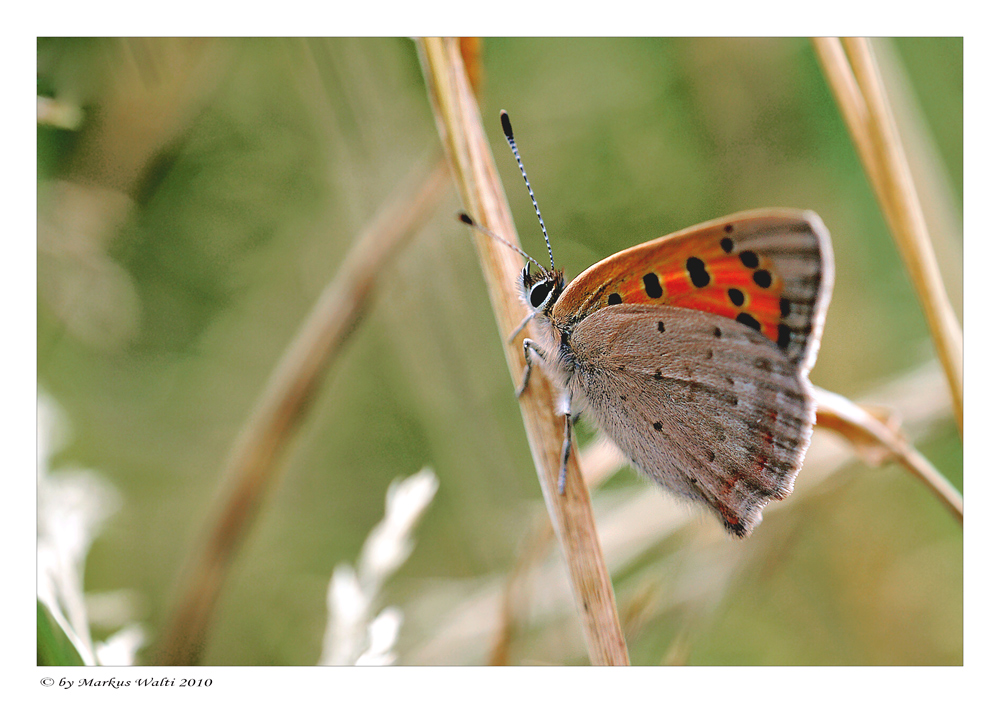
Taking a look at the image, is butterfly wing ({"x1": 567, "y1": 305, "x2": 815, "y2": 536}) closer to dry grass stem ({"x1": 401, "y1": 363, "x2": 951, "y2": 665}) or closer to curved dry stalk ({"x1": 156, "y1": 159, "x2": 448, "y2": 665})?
dry grass stem ({"x1": 401, "y1": 363, "x2": 951, "y2": 665})

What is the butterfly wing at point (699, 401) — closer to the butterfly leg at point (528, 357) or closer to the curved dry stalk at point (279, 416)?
the butterfly leg at point (528, 357)

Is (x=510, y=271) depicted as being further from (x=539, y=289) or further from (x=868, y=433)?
(x=868, y=433)

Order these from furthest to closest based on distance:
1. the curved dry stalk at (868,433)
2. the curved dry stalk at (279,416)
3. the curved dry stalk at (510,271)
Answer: the curved dry stalk at (279,416) < the curved dry stalk at (868,433) < the curved dry stalk at (510,271)

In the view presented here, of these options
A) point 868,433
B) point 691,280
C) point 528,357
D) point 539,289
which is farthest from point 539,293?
point 868,433

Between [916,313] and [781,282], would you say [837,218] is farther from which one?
[781,282]

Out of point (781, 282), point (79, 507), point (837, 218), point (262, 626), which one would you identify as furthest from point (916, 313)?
point (79, 507)

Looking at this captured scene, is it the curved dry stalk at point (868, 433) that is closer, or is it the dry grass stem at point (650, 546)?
the curved dry stalk at point (868, 433)

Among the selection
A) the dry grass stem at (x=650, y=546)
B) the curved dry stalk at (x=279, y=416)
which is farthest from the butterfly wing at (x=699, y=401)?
the curved dry stalk at (x=279, y=416)
